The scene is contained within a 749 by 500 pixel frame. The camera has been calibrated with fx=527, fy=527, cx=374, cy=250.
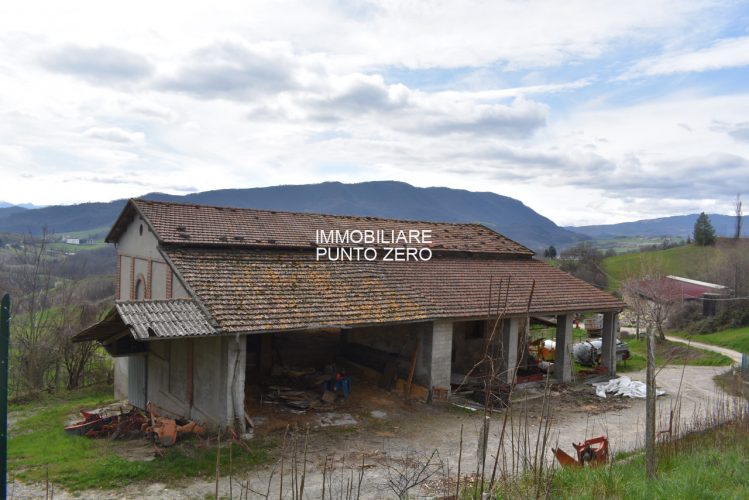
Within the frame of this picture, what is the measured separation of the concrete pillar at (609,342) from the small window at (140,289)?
1688 cm

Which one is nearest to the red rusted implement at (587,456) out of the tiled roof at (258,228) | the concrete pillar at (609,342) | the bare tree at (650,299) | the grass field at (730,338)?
the bare tree at (650,299)

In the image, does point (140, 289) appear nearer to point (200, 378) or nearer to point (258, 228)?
point (258, 228)

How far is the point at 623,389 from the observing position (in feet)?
59.0

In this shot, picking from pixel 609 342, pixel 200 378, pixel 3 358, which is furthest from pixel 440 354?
pixel 3 358

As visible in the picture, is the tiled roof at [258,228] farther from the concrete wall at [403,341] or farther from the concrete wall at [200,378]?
the concrete wall at [403,341]

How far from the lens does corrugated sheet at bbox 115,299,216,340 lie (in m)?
11.1

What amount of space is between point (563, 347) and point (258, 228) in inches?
457

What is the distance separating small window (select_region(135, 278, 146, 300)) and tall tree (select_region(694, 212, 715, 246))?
6201 cm

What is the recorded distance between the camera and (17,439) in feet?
47.5

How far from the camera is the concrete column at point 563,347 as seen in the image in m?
18.8

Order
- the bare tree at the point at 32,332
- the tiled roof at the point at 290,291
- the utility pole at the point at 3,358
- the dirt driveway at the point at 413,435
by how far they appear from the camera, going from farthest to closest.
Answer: the bare tree at the point at 32,332 → the tiled roof at the point at 290,291 → the dirt driveway at the point at 413,435 → the utility pole at the point at 3,358

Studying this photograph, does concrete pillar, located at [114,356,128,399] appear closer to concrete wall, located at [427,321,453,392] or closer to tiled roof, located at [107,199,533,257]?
tiled roof, located at [107,199,533,257]

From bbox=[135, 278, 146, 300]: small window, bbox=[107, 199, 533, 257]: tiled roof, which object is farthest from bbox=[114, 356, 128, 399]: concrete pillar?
bbox=[107, 199, 533, 257]: tiled roof

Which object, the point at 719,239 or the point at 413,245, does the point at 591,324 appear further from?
the point at 719,239
